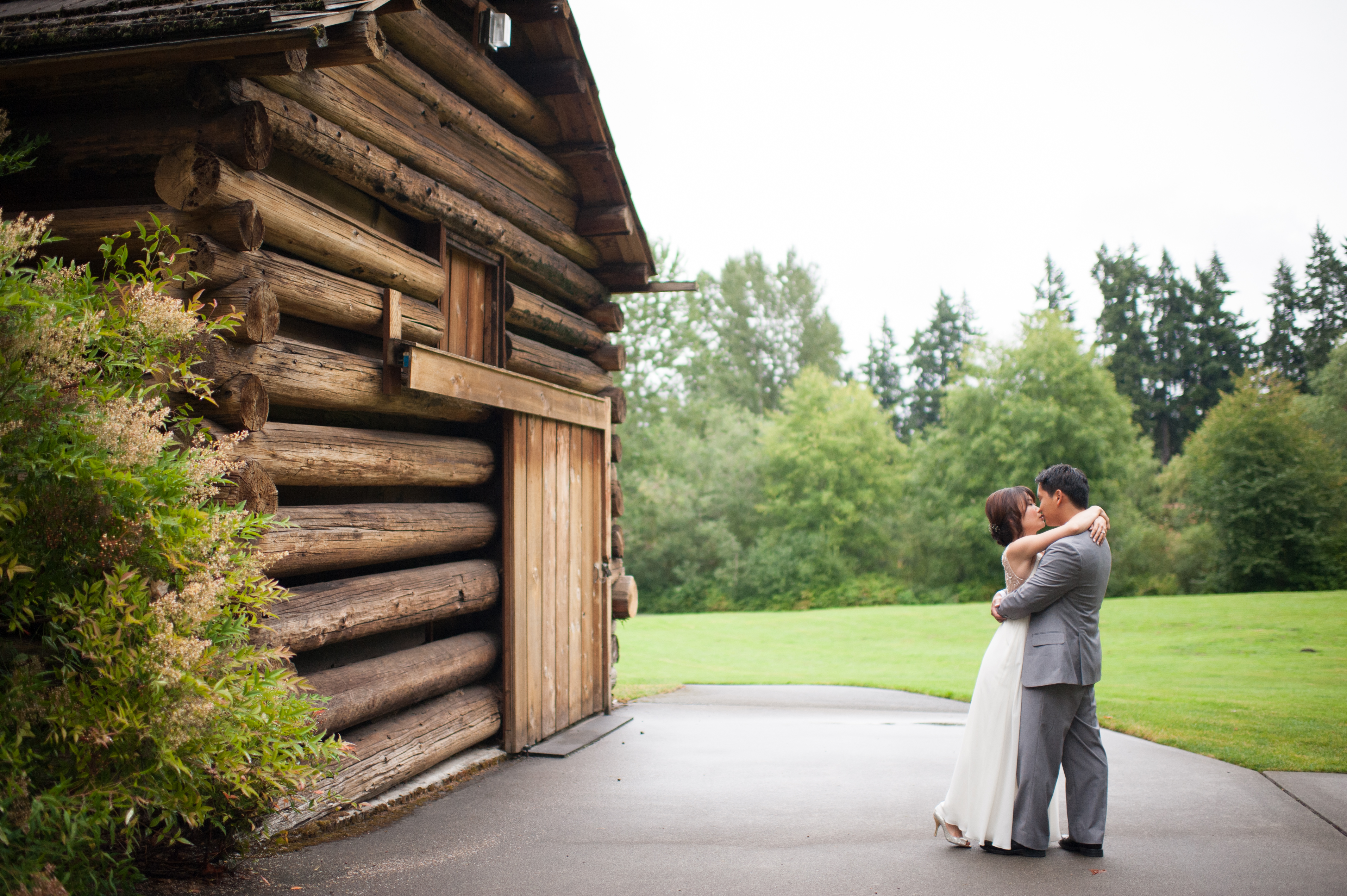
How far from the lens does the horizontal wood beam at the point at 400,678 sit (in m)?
5.18

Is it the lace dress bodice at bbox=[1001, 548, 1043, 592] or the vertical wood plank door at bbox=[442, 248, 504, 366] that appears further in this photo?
the vertical wood plank door at bbox=[442, 248, 504, 366]

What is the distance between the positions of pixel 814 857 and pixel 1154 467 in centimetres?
4379

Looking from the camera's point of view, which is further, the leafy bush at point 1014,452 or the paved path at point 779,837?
the leafy bush at point 1014,452

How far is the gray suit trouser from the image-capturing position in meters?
4.85

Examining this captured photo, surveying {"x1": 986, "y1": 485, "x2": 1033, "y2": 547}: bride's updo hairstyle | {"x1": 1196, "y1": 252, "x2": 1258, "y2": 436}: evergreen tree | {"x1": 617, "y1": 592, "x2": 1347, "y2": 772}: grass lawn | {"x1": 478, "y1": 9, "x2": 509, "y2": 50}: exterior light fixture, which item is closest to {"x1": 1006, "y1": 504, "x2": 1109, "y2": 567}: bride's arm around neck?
{"x1": 986, "y1": 485, "x2": 1033, "y2": 547}: bride's updo hairstyle

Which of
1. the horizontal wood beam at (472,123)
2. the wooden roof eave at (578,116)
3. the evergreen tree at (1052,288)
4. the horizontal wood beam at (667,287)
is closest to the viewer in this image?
the horizontal wood beam at (472,123)

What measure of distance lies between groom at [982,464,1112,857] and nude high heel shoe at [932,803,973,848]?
140 millimetres

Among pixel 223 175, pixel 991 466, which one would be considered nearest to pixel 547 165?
pixel 223 175

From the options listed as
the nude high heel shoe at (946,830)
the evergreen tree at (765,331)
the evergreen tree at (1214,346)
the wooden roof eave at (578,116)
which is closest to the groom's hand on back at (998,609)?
the nude high heel shoe at (946,830)

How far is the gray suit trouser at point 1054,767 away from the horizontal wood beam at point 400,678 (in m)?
3.66

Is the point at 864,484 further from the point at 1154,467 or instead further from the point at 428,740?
the point at 428,740

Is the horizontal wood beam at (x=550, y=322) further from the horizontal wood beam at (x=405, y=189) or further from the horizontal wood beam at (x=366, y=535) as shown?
the horizontal wood beam at (x=366, y=535)

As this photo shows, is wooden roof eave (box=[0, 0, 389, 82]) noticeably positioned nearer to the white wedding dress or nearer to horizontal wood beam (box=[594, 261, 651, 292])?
the white wedding dress

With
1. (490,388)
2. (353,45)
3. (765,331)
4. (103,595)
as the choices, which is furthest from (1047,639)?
(765,331)
